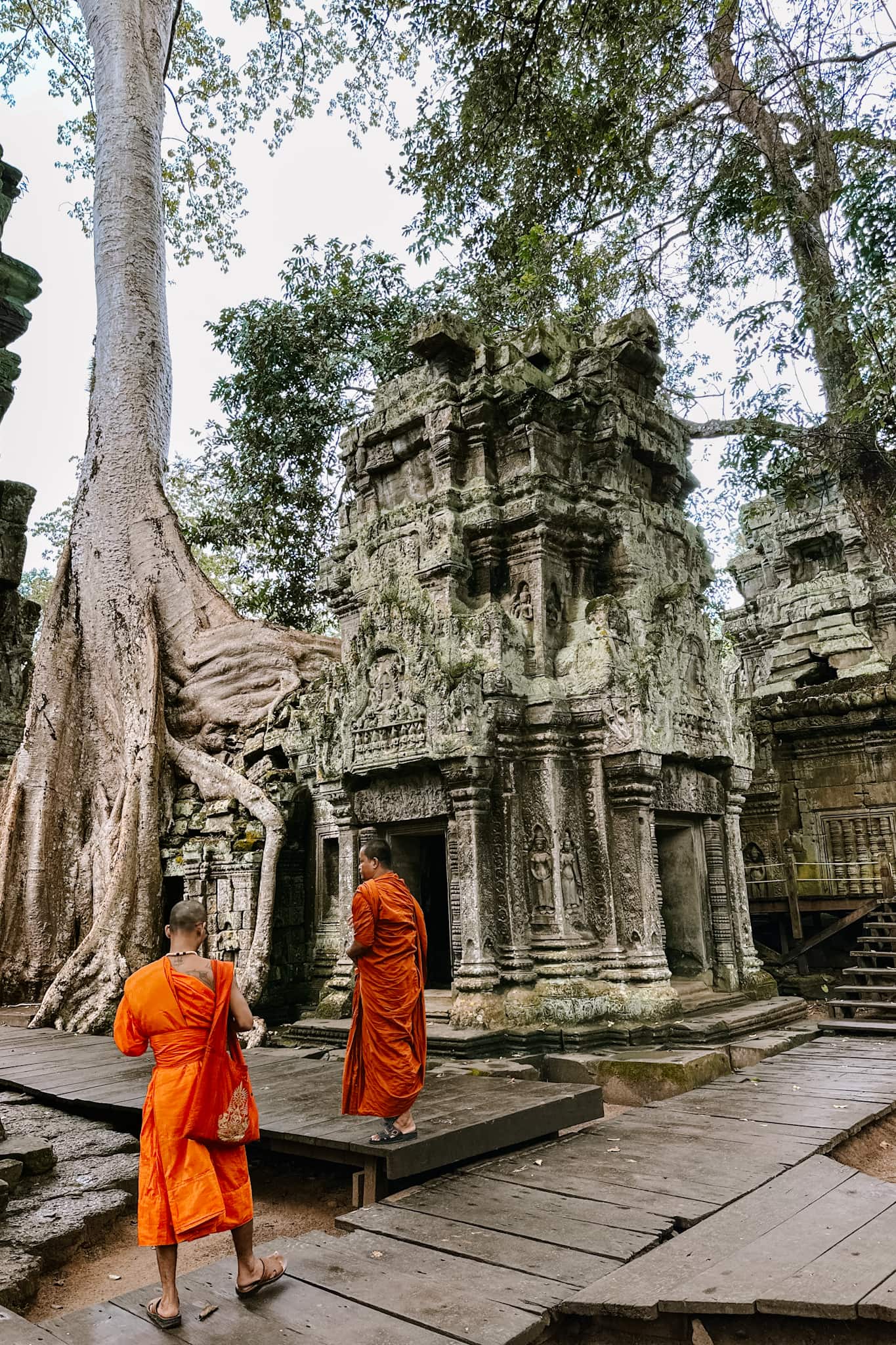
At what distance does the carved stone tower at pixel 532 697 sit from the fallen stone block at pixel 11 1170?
2.94 meters

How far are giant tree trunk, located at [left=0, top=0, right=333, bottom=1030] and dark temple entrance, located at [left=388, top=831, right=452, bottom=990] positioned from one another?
3.57 feet

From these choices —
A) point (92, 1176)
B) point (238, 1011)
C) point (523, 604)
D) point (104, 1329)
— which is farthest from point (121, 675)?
point (104, 1329)

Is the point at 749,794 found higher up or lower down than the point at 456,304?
lower down

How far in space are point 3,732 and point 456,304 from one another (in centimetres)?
868

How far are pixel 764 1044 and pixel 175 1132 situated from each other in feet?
14.6

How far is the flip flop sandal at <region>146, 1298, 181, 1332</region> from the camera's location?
9.19 ft

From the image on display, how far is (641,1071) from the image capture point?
5574mm

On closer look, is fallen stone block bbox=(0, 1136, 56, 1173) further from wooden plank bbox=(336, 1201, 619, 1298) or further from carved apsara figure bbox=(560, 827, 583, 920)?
carved apsara figure bbox=(560, 827, 583, 920)

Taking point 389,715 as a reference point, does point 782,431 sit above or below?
above

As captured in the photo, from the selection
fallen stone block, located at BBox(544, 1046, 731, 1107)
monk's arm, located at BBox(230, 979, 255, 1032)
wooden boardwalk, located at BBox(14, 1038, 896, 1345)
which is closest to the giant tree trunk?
fallen stone block, located at BBox(544, 1046, 731, 1107)

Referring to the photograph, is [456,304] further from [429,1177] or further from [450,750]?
[429,1177]

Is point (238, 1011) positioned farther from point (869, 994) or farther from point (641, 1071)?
point (869, 994)

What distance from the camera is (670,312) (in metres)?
12.2

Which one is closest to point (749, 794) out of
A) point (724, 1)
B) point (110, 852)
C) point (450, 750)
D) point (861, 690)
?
point (861, 690)
